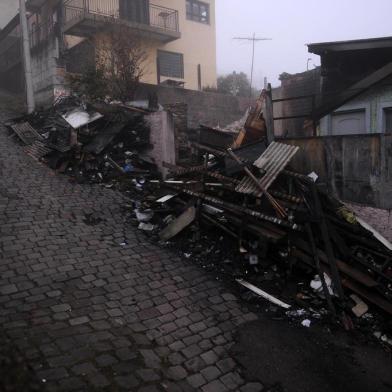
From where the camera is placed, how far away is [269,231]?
609 centimetres

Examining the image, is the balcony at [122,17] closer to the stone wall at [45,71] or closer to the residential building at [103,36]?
the residential building at [103,36]

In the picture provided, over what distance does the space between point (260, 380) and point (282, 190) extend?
3.55m

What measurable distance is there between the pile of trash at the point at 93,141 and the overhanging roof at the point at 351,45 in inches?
208

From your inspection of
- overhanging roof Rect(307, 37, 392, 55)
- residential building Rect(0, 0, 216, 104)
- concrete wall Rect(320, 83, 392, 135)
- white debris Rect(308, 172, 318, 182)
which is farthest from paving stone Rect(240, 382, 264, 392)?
residential building Rect(0, 0, 216, 104)

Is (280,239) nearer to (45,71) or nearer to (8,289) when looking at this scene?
(8,289)

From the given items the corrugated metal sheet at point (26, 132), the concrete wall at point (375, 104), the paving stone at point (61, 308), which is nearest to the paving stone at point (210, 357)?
the paving stone at point (61, 308)

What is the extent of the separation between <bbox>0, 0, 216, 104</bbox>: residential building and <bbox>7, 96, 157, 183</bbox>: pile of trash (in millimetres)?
4459

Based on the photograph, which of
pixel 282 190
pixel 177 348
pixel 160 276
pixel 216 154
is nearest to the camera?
pixel 177 348

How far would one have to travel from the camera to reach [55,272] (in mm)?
5641

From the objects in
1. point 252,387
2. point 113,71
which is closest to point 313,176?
point 252,387

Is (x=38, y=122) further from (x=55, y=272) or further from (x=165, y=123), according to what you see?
(x=55, y=272)

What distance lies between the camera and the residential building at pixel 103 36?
1756 centimetres

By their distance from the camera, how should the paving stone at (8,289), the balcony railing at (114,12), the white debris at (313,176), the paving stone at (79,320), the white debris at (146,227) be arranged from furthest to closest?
1. the balcony railing at (114,12)
2. the white debris at (313,176)
3. the white debris at (146,227)
4. the paving stone at (8,289)
5. the paving stone at (79,320)

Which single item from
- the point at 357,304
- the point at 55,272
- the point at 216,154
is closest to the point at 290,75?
the point at 216,154
